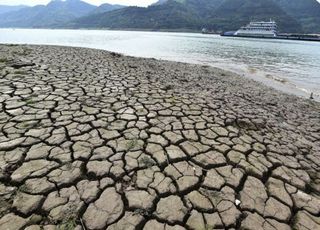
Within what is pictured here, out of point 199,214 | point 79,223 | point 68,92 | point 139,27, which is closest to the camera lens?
point 79,223

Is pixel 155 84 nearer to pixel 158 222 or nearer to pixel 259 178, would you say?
pixel 259 178

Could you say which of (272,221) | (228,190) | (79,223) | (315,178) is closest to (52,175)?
(79,223)

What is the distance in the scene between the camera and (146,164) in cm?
336

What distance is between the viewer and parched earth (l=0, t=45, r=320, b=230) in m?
2.57

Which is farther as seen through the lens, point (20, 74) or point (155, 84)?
point (155, 84)

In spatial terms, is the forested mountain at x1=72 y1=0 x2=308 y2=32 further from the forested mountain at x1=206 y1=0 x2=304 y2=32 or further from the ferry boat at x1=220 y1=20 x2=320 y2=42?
the ferry boat at x1=220 y1=20 x2=320 y2=42

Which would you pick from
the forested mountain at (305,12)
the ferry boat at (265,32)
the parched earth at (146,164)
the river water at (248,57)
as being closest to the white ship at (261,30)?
the ferry boat at (265,32)

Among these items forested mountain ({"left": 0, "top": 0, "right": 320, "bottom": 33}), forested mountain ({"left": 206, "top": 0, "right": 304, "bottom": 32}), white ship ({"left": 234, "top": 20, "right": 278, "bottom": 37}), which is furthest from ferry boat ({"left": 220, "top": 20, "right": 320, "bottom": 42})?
forested mountain ({"left": 0, "top": 0, "right": 320, "bottom": 33})

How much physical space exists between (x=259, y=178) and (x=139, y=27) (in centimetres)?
15085

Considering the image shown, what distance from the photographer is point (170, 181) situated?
3094mm

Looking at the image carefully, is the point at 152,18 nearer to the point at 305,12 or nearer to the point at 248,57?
the point at 305,12

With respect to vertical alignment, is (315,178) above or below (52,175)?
below

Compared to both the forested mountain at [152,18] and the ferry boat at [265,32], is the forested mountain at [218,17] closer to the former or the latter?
the forested mountain at [152,18]

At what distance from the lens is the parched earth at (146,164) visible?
2.57 m
